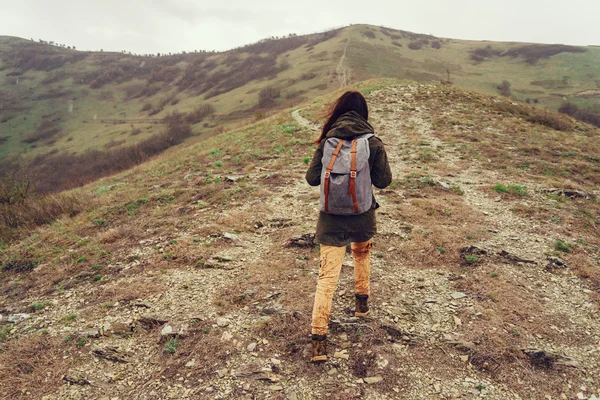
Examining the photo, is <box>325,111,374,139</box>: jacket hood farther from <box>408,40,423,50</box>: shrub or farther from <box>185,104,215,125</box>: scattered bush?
<box>408,40,423,50</box>: shrub

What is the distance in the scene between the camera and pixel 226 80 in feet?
298

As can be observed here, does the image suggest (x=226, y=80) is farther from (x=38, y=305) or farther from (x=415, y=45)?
(x=38, y=305)

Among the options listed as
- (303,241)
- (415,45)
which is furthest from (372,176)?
(415,45)

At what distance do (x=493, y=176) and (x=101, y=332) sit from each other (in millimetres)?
14472

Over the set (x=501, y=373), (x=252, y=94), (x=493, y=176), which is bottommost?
(x=501, y=373)

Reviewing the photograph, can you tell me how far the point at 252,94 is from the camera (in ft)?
227

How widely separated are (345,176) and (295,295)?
3.10m

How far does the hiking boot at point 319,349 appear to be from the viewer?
450 cm

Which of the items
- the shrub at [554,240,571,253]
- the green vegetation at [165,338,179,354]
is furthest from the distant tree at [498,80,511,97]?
the green vegetation at [165,338,179,354]

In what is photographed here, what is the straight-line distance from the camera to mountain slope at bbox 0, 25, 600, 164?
→ 61.0 metres

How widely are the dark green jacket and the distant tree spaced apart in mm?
66949

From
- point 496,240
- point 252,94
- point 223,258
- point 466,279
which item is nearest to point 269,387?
point 223,258

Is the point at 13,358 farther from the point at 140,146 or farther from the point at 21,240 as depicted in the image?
the point at 140,146

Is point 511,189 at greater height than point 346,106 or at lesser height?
lesser
